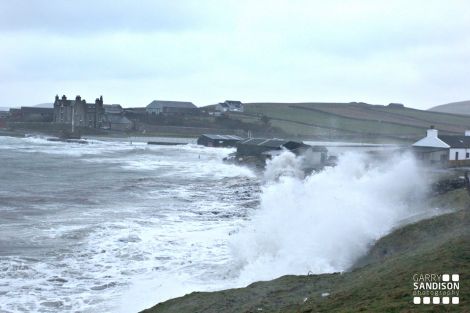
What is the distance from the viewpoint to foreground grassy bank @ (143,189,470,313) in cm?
918

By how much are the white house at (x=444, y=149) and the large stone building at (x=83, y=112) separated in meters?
96.7

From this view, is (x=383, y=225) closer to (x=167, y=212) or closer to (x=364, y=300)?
(x=364, y=300)

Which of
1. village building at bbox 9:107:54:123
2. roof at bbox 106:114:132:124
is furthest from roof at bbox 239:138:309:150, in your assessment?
village building at bbox 9:107:54:123

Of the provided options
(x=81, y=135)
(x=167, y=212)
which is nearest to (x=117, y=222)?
(x=167, y=212)

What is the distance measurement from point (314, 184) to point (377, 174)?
2.82 meters

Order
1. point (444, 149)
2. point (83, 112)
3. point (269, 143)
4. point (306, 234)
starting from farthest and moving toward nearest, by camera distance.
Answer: point (83, 112) < point (269, 143) < point (444, 149) < point (306, 234)

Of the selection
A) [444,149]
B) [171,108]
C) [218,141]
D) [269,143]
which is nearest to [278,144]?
[269,143]

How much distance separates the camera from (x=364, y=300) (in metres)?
9.41

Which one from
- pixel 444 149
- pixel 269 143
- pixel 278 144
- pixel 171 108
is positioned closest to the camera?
pixel 444 149

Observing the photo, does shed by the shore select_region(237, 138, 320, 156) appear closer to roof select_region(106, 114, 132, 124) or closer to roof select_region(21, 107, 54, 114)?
roof select_region(106, 114, 132, 124)

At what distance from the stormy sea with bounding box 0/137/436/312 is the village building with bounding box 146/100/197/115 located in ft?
347

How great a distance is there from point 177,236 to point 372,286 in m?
12.0

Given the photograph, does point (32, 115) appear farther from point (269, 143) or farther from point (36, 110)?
point (269, 143)

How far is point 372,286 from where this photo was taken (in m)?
10.3
